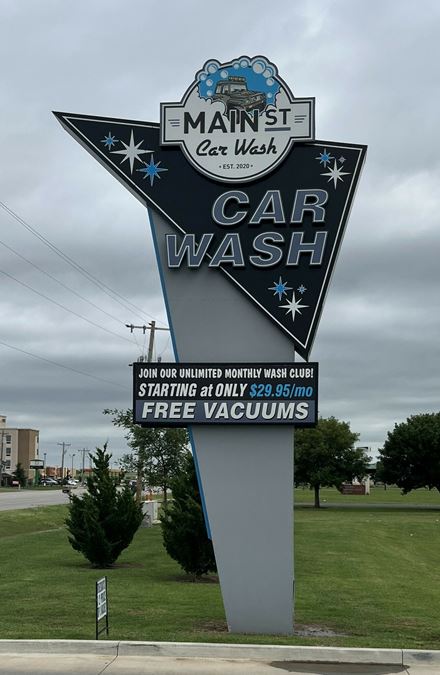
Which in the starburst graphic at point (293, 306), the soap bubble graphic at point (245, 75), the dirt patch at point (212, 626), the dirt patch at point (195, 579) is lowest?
the dirt patch at point (195, 579)

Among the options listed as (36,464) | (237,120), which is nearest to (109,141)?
(237,120)

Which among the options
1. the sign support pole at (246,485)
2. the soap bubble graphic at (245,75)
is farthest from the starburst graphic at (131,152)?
the sign support pole at (246,485)

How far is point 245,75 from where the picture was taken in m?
14.9

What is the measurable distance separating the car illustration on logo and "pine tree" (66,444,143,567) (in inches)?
489

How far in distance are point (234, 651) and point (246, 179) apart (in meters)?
7.70

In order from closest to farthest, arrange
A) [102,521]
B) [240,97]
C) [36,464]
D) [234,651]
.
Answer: [234,651] < [240,97] < [102,521] < [36,464]

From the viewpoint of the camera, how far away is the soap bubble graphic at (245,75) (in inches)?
582

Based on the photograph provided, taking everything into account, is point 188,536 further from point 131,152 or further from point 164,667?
point 131,152

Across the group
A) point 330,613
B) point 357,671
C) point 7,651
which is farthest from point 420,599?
point 7,651

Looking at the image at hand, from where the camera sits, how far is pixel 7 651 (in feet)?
39.1

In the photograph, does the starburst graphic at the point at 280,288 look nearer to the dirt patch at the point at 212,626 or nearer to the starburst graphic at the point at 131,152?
the starburst graphic at the point at 131,152

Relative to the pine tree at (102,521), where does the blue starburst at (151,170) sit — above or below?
above

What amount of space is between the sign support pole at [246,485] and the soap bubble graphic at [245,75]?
3605mm

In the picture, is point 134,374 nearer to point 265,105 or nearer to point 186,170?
point 186,170
